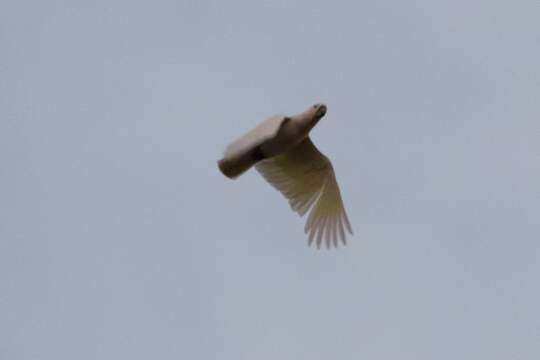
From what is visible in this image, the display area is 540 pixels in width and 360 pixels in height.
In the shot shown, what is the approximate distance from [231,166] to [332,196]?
2.61 meters

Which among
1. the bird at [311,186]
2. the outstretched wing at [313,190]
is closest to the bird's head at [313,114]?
the bird at [311,186]

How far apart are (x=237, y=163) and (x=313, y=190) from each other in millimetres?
2371

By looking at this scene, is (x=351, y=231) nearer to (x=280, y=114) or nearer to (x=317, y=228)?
(x=317, y=228)

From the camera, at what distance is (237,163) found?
15125 mm

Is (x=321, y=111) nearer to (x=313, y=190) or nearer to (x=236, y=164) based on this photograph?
(x=236, y=164)

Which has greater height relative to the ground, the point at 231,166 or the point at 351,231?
the point at 231,166

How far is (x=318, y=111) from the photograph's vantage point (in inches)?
611

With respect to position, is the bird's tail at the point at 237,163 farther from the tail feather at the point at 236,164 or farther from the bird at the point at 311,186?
the bird at the point at 311,186

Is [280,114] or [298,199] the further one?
[298,199]

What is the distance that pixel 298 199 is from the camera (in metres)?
17.2

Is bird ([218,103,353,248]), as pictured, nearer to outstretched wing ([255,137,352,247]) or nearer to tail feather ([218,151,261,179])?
outstretched wing ([255,137,352,247])

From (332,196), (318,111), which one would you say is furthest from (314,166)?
(318,111)

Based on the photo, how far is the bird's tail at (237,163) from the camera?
1506cm

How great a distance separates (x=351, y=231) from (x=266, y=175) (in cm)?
163
